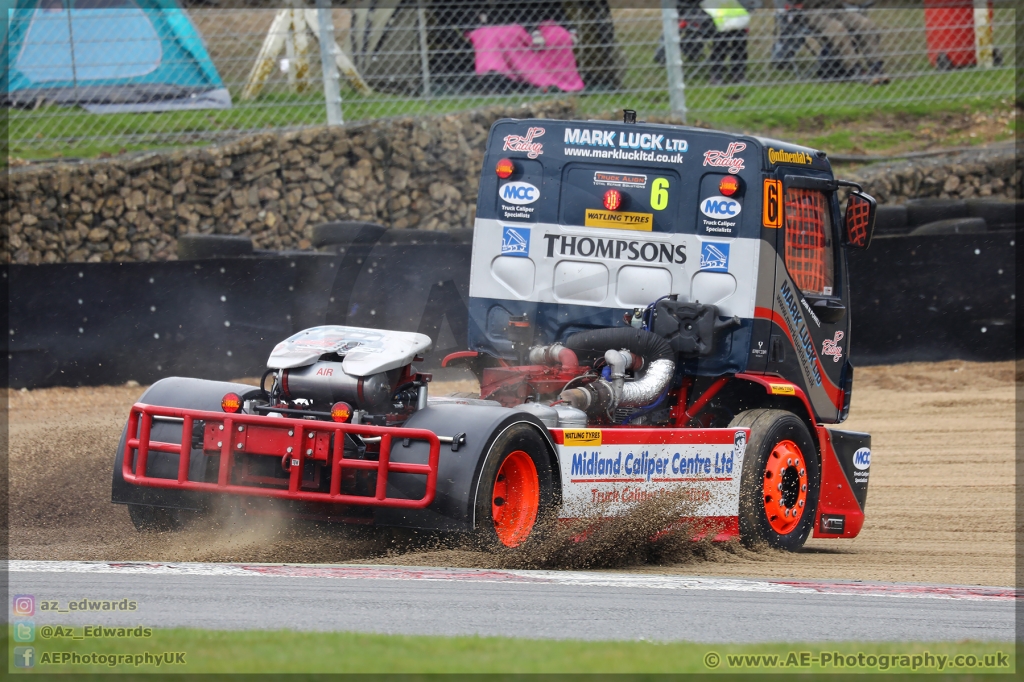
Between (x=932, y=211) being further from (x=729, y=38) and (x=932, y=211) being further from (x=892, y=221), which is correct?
(x=729, y=38)

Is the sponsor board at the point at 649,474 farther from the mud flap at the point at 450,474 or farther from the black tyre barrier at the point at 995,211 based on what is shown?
Answer: the black tyre barrier at the point at 995,211

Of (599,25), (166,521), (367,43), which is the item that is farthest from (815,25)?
(166,521)

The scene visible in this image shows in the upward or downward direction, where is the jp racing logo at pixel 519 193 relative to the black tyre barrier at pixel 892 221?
downward

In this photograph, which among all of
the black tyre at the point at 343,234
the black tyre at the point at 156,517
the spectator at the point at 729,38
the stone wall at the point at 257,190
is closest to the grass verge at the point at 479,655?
the black tyre at the point at 156,517

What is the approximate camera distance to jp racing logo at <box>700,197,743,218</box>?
7512 mm

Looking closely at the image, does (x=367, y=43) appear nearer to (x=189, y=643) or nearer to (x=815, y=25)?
(x=815, y=25)

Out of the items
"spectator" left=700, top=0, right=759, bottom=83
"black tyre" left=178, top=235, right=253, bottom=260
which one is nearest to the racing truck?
"black tyre" left=178, top=235, right=253, bottom=260

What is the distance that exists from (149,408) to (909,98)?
13.8 meters

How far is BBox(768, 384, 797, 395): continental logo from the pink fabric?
31.5ft

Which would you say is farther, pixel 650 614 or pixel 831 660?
pixel 650 614

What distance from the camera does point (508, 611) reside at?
4566mm

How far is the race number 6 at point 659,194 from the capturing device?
25.3 feet

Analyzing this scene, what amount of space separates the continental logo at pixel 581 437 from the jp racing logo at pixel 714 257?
1526 mm

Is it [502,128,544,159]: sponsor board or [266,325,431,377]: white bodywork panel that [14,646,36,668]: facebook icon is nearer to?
[266,325,431,377]: white bodywork panel
